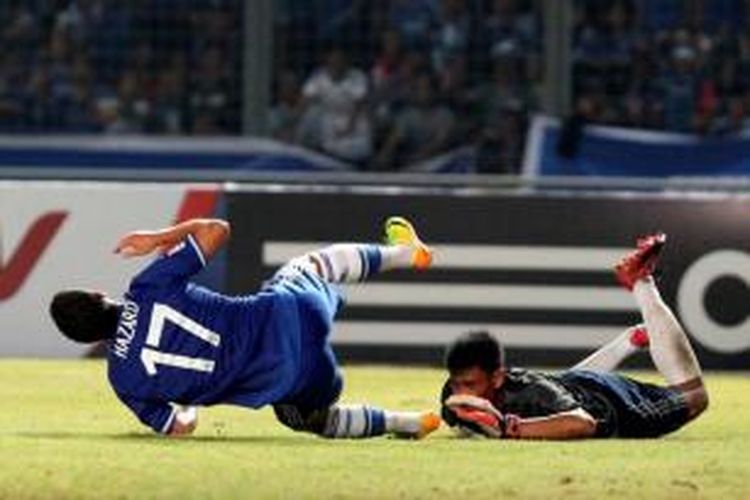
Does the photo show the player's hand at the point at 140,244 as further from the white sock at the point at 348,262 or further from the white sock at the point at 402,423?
the white sock at the point at 402,423

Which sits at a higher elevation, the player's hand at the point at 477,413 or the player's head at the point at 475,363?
the player's head at the point at 475,363

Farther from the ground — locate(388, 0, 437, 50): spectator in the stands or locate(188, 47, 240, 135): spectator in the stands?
locate(388, 0, 437, 50): spectator in the stands

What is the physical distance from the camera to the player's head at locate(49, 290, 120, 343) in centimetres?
1112

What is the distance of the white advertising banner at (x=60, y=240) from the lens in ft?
60.4

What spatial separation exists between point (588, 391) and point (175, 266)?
2.12 meters

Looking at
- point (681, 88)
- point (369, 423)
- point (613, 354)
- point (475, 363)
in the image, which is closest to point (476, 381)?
point (475, 363)

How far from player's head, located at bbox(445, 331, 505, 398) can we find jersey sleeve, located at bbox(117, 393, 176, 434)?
1.35 m

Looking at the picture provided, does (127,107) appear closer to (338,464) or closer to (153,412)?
(153,412)

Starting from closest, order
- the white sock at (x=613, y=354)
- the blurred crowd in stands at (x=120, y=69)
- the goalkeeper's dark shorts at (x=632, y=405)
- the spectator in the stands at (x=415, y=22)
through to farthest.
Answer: the goalkeeper's dark shorts at (x=632, y=405)
the white sock at (x=613, y=354)
the blurred crowd in stands at (x=120, y=69)
the spectator in the stands at (x=415, y=22)

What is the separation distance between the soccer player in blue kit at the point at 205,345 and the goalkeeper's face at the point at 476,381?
374 millimetres

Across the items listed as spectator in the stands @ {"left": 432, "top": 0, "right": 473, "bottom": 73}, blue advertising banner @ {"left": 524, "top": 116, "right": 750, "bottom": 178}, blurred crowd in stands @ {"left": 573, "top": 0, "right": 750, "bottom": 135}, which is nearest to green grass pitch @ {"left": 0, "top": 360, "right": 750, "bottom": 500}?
blue advertising banner @ {"left": 524, "top": 116, "right": 750, "bottom": 178}

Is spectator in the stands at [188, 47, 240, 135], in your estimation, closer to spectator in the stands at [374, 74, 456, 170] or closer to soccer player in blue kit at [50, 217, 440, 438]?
spectator in the stands at [374, 74, 456, 170]

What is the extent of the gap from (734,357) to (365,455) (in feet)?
26.4

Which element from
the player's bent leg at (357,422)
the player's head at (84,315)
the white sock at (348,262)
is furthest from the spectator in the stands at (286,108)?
the player's head at (84,315)
